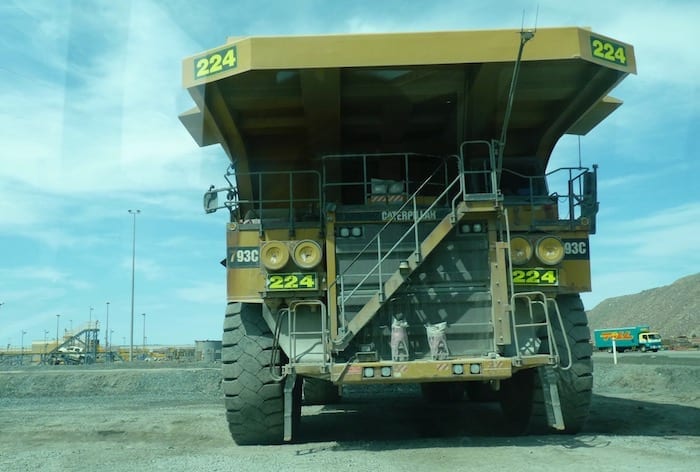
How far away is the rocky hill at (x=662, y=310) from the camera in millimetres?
83188

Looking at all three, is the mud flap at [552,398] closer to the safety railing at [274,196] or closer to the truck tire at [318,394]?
the safety railing at [274,196]

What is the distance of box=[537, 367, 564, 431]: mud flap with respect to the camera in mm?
7301

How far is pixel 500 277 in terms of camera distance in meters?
7.77

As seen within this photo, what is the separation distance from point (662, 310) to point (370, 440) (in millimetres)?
92186

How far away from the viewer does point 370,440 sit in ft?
28.7

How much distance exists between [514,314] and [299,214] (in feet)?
9.25

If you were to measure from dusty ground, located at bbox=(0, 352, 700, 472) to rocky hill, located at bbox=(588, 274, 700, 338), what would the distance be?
69684 mm

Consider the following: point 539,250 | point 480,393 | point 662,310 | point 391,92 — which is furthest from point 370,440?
point 662,310

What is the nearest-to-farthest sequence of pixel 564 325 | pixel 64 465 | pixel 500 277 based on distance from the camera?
pixel 64 465
pixel 500 277
pixel 564 325

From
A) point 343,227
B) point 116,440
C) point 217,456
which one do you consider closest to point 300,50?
point 343,227

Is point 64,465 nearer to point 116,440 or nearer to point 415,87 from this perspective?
point 116,440

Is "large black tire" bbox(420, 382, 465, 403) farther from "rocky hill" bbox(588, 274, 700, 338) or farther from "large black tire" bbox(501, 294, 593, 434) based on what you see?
"rocky hill" bbox(588, 274, 700, 338)

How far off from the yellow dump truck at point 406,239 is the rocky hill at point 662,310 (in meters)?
73.6

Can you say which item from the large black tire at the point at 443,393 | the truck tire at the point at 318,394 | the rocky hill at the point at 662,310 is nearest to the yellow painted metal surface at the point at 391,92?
the truck tire at the point at 318,394
